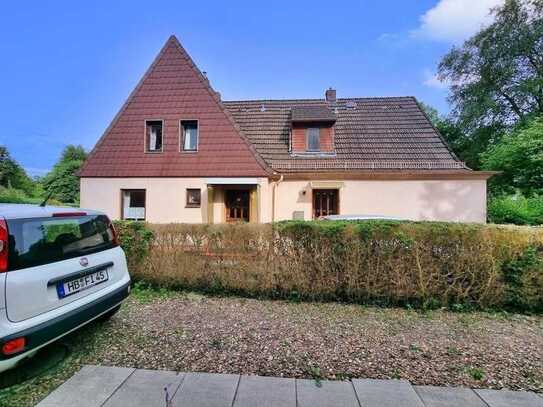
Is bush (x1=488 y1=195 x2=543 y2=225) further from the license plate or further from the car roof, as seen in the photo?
the car roof

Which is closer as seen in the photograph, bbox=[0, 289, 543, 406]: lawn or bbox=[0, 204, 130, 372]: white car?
bbox=[0, 204, 130, 372]: white car

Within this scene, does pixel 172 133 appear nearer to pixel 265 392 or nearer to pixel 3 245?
pixel 3 245

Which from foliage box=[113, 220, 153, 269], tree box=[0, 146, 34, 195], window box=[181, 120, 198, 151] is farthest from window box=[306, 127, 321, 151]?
tree box=[0, 146, 34, 195]

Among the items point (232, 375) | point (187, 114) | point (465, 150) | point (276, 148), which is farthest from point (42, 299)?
point (465, 150)

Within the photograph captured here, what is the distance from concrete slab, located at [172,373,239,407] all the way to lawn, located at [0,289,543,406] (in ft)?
0.57

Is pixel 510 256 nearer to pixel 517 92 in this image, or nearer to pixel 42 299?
pixel 42 299

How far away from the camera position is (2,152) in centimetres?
2984

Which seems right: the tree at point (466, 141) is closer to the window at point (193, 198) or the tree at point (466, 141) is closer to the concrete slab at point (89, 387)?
the window at point (193, 198)

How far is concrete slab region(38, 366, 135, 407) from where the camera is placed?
241 cm

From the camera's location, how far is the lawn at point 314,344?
2910 millimetres

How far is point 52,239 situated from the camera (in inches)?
110

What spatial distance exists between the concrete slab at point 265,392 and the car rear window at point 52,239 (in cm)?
227

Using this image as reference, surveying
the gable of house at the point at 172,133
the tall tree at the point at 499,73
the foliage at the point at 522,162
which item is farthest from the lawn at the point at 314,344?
the tall tree at the point at 499,73

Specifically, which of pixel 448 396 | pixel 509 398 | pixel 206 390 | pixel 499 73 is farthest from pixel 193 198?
pixel 499 73
